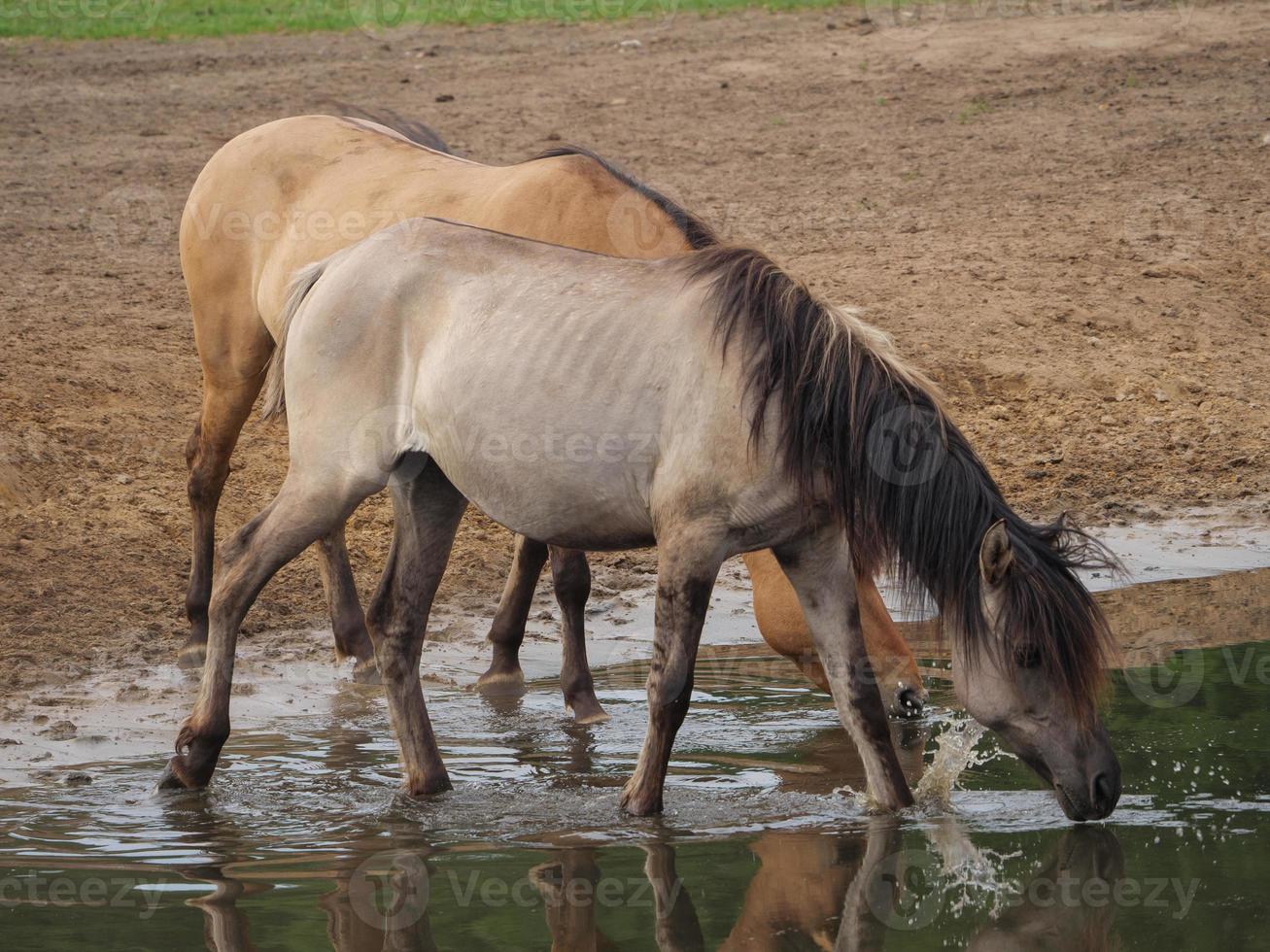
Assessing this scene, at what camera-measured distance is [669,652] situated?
4852 mm

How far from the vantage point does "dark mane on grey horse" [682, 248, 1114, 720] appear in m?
4.61

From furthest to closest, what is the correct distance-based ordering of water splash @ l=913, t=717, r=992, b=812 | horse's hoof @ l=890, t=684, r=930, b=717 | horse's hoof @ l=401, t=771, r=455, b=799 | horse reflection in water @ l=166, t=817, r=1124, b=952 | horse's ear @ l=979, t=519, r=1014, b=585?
horse's hoof @ l=890, t=684, r=930, b=717 → horse's hoof @ l=401, t=771, r=455, b=799 → water splash @ l=913, t=717, r=992, b=812 → horse's ear @ l=979, t=519, r=1014, b=585 → horse reflection in water @ l=166, t=817, r=1124, b=952

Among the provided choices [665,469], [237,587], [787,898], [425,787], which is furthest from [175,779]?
[787,898]

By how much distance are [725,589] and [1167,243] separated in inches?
201

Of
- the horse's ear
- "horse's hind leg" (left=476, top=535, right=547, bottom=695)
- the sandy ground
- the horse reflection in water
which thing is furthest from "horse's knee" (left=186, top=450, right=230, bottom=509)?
the horse's ear

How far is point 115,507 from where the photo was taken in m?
7.88

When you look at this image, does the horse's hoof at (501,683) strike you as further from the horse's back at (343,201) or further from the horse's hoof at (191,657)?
the horse's back at (343,201)

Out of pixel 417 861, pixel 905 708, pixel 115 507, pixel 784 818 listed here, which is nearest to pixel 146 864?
pixel 417 861

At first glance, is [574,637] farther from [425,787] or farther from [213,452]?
[213,452]

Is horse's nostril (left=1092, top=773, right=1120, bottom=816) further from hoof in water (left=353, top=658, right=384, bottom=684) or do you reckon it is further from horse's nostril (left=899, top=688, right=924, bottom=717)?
hoof in water (left=353, top=658, right=384, bottom=684)

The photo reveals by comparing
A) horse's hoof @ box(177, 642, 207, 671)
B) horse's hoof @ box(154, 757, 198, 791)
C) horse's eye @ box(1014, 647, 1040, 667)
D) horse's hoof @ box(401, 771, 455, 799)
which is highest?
horse's eye @ box(1014, 647, 1040, 667)

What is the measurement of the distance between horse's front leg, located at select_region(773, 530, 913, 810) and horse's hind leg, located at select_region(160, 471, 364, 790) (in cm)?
144

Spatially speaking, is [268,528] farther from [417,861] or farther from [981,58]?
[981,58]

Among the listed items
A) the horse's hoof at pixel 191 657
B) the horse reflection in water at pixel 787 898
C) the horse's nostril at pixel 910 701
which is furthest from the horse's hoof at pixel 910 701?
the horse's hoof at pixel 191 657
